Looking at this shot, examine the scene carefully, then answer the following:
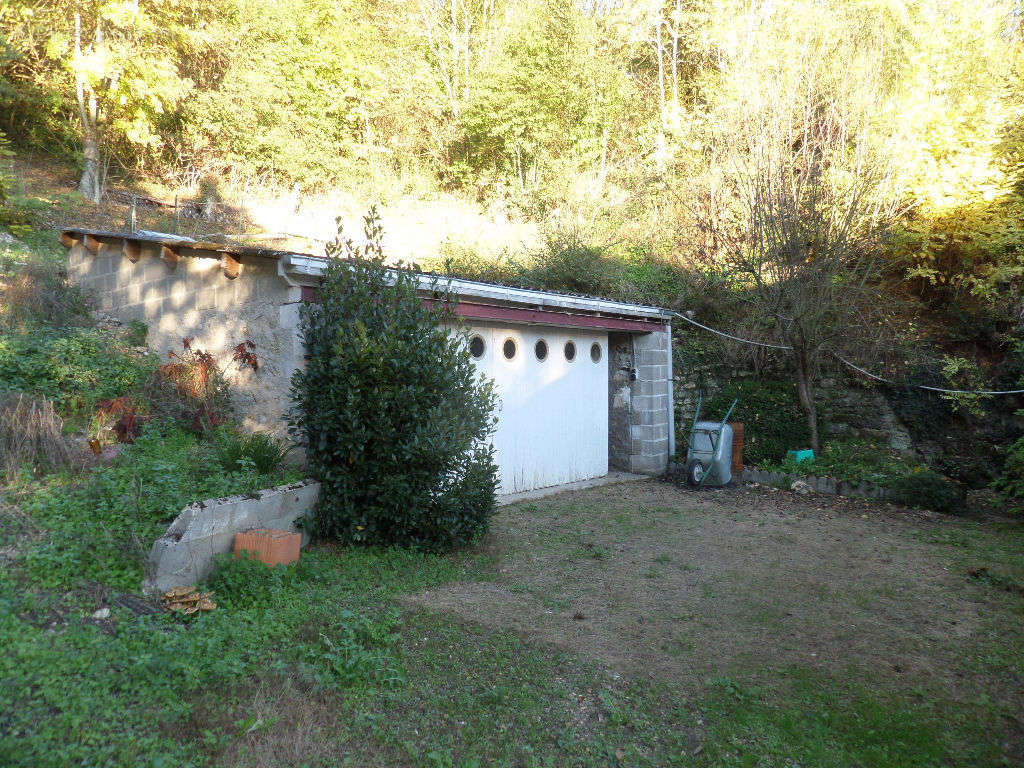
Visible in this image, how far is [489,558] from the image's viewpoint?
5.78 meters

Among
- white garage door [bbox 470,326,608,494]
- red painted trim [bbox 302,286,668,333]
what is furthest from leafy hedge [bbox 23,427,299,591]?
white garage door [bbox 470,326,608,494]

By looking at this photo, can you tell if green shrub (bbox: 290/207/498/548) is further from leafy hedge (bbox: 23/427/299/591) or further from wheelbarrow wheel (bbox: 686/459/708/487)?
wheelbarrow wheel (bbox: 686/459/708/487)

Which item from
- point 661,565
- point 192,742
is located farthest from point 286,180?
point 192,742

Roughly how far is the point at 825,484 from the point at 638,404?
288 centimetres

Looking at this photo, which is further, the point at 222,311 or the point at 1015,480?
the point at 1015,480

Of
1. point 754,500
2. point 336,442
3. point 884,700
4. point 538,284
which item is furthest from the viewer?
point 538,284

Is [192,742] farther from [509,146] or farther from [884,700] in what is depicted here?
[509,146]

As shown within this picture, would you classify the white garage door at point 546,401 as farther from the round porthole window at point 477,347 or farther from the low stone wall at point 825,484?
the low stone wall at point 825,484

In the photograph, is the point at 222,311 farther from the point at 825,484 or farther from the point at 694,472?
the point at 825,484

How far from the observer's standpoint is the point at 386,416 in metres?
5.37

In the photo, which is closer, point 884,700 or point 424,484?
point 884,700

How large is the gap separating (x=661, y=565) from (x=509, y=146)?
591 inches

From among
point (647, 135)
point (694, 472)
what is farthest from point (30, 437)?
point (647, 135)

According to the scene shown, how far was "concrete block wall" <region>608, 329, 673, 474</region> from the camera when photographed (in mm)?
10352
